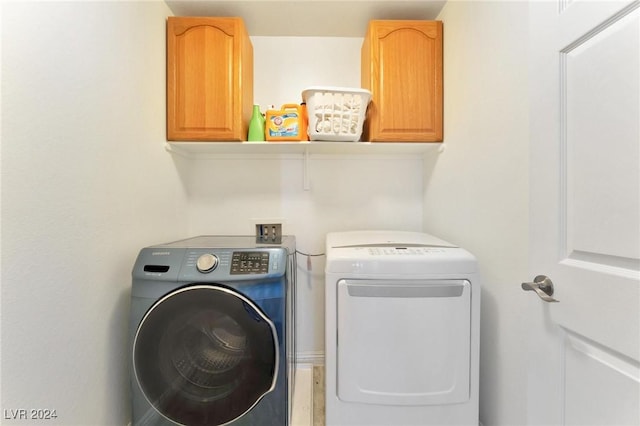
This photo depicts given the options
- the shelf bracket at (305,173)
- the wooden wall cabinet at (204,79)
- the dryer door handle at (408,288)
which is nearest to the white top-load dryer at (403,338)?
the dryer door handle at (408,288)

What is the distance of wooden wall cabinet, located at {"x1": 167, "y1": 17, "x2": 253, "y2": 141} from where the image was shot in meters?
1.48

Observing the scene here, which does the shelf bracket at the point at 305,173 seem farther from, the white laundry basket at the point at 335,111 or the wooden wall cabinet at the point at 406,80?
the wooden wall cabinet at the point at 406,80

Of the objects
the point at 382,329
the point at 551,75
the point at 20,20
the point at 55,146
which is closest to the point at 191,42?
the point at 20,20

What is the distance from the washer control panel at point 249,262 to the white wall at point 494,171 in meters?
0.97

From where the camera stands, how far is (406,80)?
1514 mm

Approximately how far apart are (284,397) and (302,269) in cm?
84

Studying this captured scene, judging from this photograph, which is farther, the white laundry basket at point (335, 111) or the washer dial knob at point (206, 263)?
the white laundry basket at point (335, 111)

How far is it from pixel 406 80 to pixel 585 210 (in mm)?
1136

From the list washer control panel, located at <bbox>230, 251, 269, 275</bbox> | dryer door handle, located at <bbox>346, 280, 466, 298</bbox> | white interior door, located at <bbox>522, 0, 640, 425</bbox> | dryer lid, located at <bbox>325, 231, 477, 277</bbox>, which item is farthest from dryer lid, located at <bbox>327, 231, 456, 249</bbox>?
white interior door, located at <bbox>522, 0, 640, 425</bbox>

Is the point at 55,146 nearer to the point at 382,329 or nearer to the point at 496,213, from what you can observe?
the point at 382,329

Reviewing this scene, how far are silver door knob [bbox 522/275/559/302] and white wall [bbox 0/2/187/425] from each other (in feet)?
4.98

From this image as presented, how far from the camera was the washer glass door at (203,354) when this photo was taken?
1.04 metres

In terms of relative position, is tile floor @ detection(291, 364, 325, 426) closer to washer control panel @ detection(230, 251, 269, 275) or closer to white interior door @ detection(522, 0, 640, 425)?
washer control panel @ detection(230, 251, 269, 275)

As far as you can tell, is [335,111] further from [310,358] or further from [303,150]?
[310,358]
